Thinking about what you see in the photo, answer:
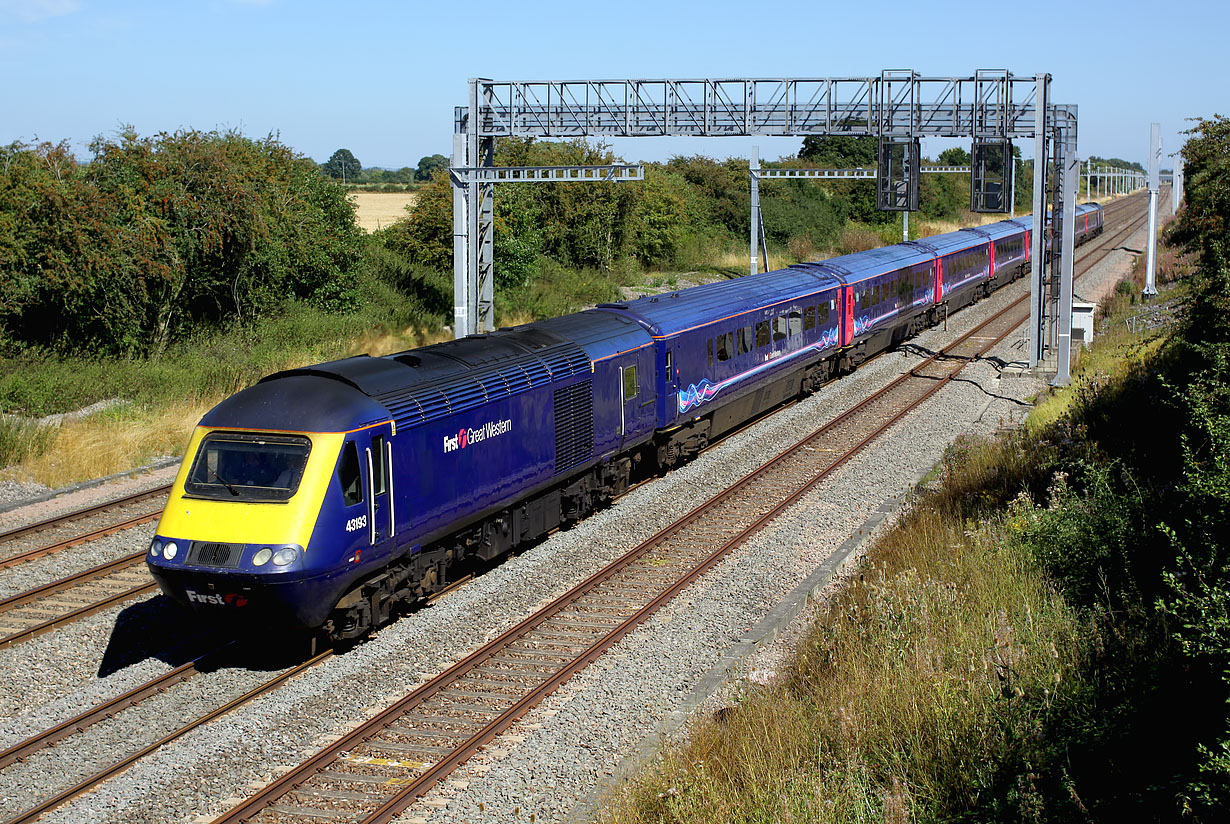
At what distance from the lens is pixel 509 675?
10664mm

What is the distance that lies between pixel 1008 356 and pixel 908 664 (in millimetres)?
22376

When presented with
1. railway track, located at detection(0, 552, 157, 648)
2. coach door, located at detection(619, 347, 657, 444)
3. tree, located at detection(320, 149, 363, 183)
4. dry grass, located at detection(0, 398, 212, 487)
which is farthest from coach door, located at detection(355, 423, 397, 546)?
tree, located at detection(320, 149, 363, 183)

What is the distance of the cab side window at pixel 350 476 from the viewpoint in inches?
415

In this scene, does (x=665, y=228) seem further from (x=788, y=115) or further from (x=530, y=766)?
(x=530, y=766)

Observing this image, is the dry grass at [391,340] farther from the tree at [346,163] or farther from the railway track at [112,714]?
the tree at [346,163]

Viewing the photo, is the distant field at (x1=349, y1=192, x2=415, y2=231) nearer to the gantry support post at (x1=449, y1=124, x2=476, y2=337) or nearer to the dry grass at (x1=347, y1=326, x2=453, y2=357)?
the dry grass at (x1=347, y1=326, x2=453, y2=357)

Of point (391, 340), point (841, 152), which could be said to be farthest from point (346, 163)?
point (391, 340)

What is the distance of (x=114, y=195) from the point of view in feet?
83.0

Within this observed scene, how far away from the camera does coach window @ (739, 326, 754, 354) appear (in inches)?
815

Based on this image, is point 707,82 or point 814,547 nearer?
point 814,547

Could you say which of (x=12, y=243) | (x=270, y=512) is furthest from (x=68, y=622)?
(x=12, y=243)

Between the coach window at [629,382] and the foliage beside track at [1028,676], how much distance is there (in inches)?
199

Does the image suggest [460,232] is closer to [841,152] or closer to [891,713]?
[891,713]

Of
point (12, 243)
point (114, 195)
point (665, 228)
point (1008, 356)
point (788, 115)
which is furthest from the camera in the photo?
point (665, 228)
